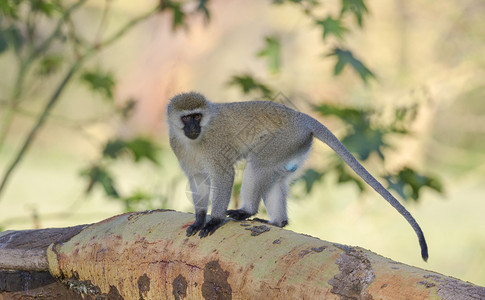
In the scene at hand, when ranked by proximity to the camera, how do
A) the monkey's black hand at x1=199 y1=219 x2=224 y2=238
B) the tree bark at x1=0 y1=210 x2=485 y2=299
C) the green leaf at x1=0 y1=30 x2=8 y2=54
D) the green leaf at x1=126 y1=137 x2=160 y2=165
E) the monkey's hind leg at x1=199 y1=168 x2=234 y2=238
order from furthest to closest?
the green leaf at x1=0 y1=30 x2=8 y2=54 < the green leaf at x1=126 y1=137 x2=160 y2=165 < the monkey's hind leg at x1=199 y1=168 x2=234 y2=238 < the monkey's black hand at x1=199 y1=219 x2=224 y2=238 < the tree bark at x1=0 y1=210 x2=485 y2=299

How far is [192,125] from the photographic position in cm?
301

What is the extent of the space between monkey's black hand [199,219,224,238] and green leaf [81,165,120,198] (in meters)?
1.50

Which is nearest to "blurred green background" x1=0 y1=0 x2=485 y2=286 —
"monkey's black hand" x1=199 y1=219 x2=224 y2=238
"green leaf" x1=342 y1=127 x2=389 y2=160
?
"green leaf" x1=342 y1=127 x2=389 y2=160

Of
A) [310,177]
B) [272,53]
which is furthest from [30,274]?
[272,53]

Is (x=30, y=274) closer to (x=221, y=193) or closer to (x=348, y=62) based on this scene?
(x=221, y=193)

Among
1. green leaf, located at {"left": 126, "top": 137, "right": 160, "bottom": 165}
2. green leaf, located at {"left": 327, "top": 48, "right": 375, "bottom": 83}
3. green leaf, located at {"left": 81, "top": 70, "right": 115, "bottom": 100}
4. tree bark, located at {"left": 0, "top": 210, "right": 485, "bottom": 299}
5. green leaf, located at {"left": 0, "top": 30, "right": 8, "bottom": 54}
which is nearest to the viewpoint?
tree bark, located at {"left": 0, "top": 210, "right": 485, "bottom": 299}

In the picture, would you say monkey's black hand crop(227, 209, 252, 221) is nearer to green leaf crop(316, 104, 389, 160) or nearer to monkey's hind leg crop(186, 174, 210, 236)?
monkey's hind leg crop(186, 174, 210, 236)

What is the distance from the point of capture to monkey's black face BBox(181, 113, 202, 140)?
301 centimetres

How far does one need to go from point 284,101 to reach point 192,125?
0.87 meters

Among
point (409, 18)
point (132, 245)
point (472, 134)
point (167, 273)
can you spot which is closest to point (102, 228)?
point (132, 245)

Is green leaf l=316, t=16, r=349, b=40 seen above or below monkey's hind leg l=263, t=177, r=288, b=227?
above

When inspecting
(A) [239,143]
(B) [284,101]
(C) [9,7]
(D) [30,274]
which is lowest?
(D) [30,274]

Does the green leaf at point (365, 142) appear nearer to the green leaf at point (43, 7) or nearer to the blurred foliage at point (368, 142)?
the blurred foliage at point (368, 142)

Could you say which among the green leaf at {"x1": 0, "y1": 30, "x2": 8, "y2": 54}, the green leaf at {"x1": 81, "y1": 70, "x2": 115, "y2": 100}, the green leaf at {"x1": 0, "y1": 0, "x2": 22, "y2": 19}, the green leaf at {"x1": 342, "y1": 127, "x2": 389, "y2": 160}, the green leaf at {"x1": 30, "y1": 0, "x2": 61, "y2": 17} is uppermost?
the green leaf at {"x1": 30, "y1": 0, "x2": 61, "y2": 17}
